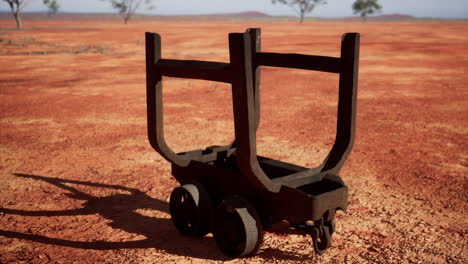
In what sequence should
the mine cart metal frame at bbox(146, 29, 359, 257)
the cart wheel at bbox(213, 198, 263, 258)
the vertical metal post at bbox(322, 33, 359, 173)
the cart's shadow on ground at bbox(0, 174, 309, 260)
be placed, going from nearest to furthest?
the mine cart metal frame at bbox(146, 29, 359, 257) < the vertical metal post at bbox(322, 33, 359, 173) < the cart wheel at bbox(213, 198, 263, 258) < the cart's shadow on ground at bbox(0, 174, 309, 260)

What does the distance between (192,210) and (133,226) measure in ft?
2.47

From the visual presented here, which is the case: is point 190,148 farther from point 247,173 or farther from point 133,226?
point 247,173

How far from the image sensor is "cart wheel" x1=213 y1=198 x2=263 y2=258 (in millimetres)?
3168

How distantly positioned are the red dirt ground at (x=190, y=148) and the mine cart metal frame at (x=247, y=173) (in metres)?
0.28

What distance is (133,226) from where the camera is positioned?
13.3 feet

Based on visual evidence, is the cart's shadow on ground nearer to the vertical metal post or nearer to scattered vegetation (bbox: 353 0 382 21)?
the vertical metal post

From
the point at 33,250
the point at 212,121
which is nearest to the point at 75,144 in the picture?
the point at 212,121

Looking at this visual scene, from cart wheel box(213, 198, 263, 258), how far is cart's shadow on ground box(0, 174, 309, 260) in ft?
0.54

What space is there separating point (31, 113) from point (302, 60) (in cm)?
734

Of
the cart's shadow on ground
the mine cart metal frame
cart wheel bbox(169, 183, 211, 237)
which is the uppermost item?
the mine cart metal frame

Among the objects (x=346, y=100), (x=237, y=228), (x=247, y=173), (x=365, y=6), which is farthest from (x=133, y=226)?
(x=365, y=6)

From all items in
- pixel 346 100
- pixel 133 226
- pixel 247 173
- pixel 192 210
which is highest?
pixel 346 100

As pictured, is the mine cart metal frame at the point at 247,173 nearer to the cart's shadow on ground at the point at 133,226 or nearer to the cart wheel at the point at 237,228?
the cart wheel at the point at 237,228

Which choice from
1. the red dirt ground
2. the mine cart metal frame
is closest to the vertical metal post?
the mine cart metal frame
